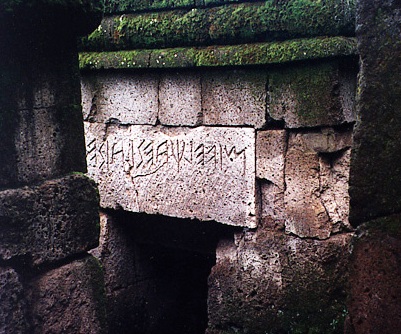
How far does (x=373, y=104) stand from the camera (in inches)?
85.3

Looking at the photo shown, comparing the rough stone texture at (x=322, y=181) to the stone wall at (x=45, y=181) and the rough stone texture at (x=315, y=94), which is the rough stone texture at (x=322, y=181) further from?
the stone wall at (x=45, y=181)

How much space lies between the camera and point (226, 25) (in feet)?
15.1

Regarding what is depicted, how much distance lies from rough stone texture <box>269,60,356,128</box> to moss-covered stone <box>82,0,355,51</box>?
0.21m

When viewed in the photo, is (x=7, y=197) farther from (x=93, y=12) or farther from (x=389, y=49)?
(x=389, y=49)

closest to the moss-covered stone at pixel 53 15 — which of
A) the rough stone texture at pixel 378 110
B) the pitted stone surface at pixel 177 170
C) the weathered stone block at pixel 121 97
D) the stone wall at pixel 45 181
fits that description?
the stone wall at pixel 45 181

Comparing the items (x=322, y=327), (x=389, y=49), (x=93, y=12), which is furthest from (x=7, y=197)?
(x=322, y=327)

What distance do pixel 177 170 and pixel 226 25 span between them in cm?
106

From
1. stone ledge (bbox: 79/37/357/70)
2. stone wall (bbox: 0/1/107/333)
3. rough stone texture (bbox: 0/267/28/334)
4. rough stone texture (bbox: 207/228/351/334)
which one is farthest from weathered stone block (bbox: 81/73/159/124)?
rough stone texture (bbox: 0/267/28/334)

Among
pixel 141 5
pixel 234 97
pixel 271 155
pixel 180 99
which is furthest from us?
pixel 141 5

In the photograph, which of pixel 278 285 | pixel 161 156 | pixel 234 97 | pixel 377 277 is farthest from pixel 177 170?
pixel 377 277

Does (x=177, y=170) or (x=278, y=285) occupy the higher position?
(x=177, y=170)

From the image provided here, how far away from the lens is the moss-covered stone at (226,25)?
425cm

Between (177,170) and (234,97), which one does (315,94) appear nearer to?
(234,97)

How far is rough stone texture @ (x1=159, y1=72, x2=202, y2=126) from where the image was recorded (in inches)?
192
